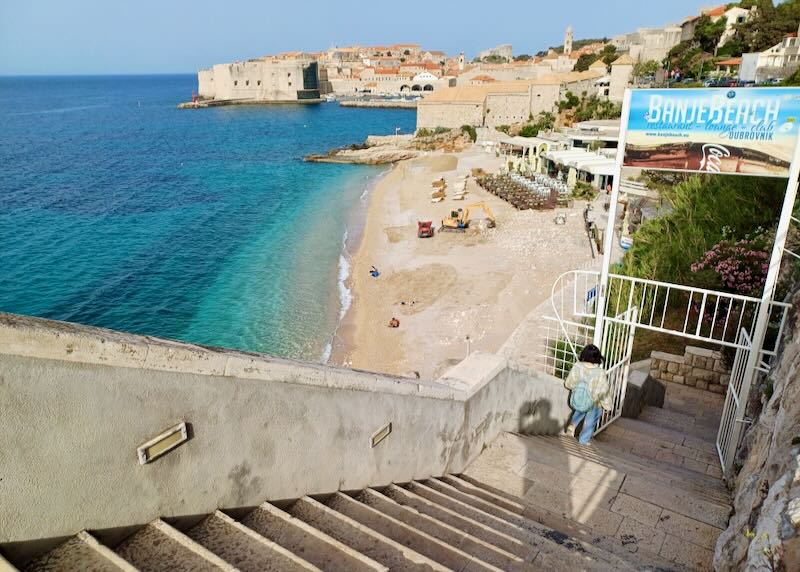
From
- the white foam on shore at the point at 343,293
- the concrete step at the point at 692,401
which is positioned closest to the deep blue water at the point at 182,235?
the white foam on shore at the point at 343,293

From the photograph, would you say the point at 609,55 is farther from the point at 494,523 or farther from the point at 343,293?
the point at 494,523

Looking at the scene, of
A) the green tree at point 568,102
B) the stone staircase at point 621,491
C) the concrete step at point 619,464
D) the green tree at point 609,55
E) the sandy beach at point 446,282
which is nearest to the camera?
the stone staircase at point 621,491

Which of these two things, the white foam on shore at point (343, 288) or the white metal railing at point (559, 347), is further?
the white foam on shore at point (343, 288)

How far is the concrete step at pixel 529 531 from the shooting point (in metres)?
3.24

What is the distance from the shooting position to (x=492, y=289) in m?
19.4

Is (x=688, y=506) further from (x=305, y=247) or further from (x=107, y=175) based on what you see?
(x=107, y=175)

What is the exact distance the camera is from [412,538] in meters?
3.04

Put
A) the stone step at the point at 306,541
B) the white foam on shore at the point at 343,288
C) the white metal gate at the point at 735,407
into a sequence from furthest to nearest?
the white foam on shore at the point at 343,288, the white metal gate at the point at 735,407, the stone step at the point at 306,541

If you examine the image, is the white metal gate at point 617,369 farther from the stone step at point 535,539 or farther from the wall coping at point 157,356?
the wall coping at point 157,356

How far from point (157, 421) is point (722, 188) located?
1119cm

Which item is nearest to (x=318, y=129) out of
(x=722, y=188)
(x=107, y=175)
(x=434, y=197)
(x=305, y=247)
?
(x=107, y=175)

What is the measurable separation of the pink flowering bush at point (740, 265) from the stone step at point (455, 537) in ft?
23.8

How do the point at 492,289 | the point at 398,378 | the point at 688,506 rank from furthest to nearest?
the point at 492,289, the point at 688,506, the point at 398,378

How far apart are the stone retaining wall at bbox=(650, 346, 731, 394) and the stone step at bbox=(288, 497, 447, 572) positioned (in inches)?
269
